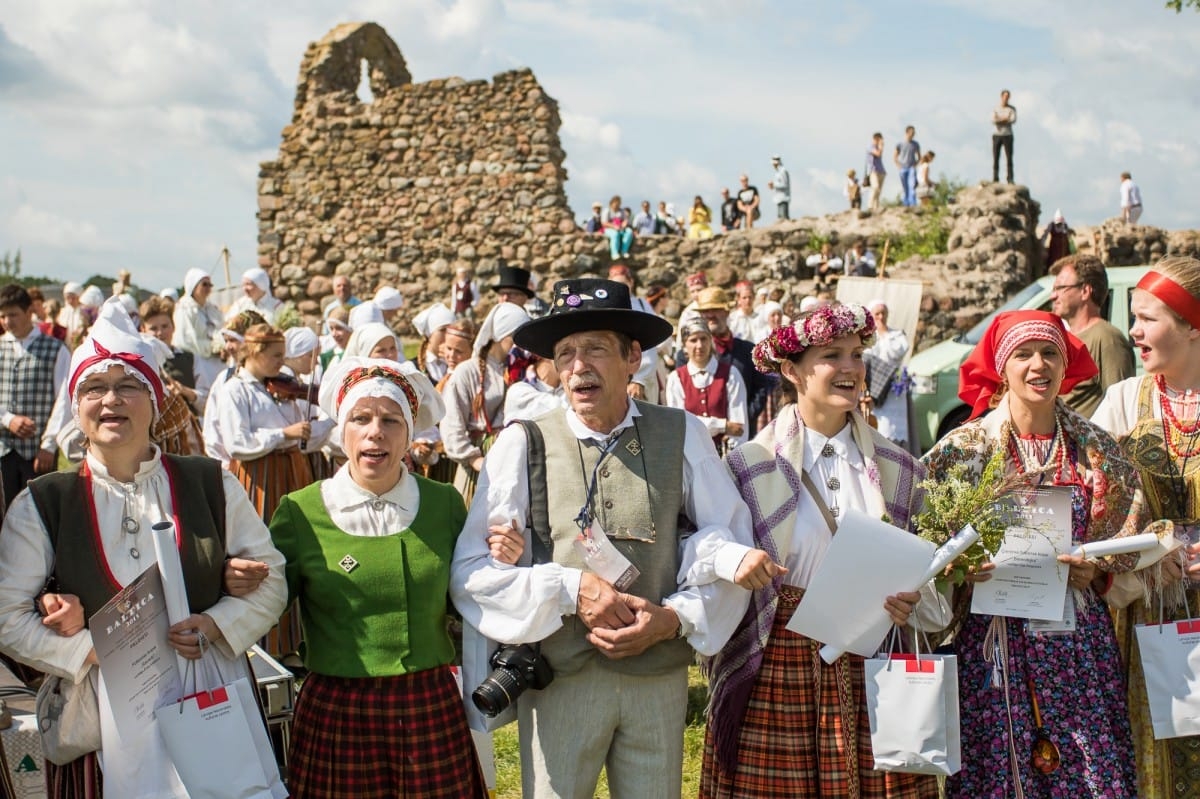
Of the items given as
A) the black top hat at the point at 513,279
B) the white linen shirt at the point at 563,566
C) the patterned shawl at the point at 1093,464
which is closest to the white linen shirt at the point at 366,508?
the white linen shirt at the point at 563,566

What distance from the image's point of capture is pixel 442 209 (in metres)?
19.4

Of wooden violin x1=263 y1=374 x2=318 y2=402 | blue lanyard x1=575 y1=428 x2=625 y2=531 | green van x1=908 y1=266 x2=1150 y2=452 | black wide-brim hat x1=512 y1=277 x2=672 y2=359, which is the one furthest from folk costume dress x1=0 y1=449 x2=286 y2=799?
green van x1=908 y1=266 x2=1150 y2=452

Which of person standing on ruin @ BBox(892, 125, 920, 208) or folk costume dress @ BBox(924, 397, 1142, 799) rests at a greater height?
person standing on ruin @ BBox(892, 125, 920, 208)

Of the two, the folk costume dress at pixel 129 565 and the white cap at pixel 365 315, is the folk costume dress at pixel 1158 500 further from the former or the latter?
the white cap at pixel 365 315

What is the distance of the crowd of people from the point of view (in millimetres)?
2832

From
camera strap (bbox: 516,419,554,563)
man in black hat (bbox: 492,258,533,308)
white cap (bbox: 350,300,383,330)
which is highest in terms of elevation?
man in black hat (bbox: 492,258,533,308)

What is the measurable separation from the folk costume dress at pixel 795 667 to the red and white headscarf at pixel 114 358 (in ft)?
5.56

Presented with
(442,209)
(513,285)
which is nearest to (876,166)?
(442,209)

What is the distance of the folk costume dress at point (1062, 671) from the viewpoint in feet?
10.3

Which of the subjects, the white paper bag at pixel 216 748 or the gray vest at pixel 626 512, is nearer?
the white paper bag at pixel 216 748

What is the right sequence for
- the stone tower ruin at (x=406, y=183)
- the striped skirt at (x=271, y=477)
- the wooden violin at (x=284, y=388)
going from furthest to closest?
the stone tower ruin at (x=406, y=183), the wooden violin at (x=284, y=388), the striped skirt at (x=271, y=477)

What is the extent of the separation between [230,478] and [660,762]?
1427 millimetres

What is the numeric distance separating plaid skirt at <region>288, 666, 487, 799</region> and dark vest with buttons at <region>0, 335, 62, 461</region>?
522 cm

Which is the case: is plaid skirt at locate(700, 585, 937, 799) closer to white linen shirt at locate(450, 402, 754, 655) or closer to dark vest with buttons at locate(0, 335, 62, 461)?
white linen shirt at locate(450, 402, 754, 655)
